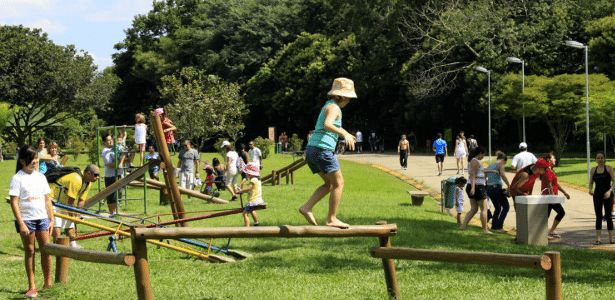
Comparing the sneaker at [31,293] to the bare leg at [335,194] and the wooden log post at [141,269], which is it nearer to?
the wooden log post at [141,269]

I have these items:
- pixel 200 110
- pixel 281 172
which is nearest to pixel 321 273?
pixel 281 172

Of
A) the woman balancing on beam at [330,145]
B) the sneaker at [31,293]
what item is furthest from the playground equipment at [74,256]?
the woman balancing on beam at [330,145]

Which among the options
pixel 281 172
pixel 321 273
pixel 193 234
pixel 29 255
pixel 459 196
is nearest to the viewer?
pixel 193 234

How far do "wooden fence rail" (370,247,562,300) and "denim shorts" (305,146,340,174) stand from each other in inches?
44.7

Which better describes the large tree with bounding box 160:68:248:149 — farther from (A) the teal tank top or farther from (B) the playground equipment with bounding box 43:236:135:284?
(A) the teal tank top

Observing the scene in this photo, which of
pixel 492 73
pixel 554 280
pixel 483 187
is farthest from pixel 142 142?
→ pixel 492 73

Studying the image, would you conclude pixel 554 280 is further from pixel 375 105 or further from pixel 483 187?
pixel 375 105

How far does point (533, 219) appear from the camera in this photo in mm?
12641

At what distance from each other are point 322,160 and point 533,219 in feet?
24.3

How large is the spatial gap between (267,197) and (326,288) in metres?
11.7

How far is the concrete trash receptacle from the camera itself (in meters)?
12.6

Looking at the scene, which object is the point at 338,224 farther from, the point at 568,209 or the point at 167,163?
the point at 568,209

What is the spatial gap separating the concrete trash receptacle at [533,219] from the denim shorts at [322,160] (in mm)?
7167

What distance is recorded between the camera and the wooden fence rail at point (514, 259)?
17.8ft
